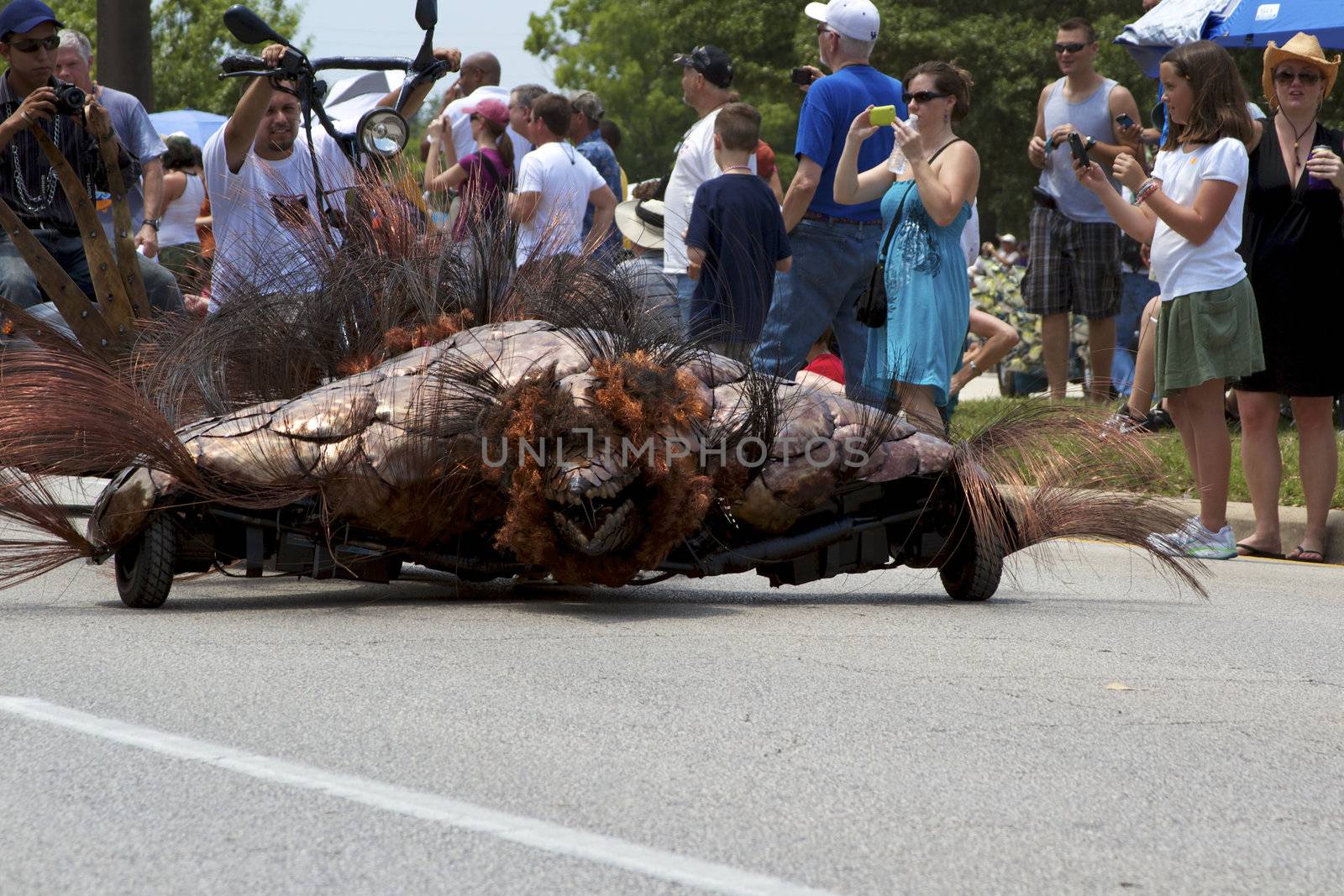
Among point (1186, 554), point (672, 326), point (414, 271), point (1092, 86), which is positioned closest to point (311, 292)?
point (414, 271)

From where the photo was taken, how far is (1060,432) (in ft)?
21.7

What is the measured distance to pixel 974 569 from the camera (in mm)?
6512

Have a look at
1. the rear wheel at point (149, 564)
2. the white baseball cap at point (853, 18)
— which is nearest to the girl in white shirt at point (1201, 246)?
the white baseball cap at point (853, 18)

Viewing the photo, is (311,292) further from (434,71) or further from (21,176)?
(21,176)

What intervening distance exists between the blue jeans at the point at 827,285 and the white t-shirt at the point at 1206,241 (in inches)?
62.0

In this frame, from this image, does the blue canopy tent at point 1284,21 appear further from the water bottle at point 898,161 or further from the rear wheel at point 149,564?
the rear wheel at point 149,564

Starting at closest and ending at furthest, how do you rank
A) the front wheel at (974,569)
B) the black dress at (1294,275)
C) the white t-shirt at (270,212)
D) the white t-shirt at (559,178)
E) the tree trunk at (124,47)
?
the front wheel at (974,569)
the white t-shirt at (270,212)
the black dress at (1294,275)
the white t-shirt at (559,178)
the tree trunk at (124,47)

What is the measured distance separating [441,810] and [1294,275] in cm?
636

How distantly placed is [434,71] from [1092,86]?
5340 mm

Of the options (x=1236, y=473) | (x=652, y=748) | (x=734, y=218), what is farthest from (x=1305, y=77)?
(x=652, y=748)

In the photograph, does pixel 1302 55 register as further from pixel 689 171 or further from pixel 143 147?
pixel 143 147

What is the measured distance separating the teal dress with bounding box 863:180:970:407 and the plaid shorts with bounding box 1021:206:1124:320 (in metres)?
4.04

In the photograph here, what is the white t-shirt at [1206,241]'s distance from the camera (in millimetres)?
7965

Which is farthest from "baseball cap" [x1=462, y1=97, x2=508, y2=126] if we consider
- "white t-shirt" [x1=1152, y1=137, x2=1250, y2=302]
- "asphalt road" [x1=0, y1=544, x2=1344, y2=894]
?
"asphalt road" [x1=0, y1=544, x2=1344, y2=894]
